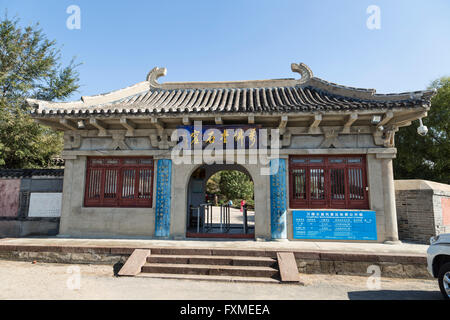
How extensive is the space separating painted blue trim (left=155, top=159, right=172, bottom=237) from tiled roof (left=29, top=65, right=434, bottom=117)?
1.76m

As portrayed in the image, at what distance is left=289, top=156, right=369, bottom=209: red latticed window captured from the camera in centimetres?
765

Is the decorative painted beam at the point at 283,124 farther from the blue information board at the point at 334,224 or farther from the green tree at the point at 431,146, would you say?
the green tree at the point at 431,146

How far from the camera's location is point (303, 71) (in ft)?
33.0

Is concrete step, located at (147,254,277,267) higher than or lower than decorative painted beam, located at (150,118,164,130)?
lower

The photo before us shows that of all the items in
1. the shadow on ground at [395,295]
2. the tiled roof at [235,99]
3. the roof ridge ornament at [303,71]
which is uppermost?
the roof ridge ornament at [303,71]

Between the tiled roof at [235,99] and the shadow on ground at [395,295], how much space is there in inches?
177

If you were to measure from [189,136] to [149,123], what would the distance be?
1410 millimetres

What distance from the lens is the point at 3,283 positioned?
198 inches

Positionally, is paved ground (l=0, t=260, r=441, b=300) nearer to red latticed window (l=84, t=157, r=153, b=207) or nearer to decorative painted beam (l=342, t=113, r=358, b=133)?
red latticed window (l=84, t=157, r=153, b=207)

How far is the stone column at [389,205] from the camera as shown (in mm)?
7188

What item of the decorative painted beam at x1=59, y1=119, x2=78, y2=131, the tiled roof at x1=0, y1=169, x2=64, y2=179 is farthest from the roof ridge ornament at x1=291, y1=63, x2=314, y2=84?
the tiled roof at x1=0, y1=169, x2=64, y2=179

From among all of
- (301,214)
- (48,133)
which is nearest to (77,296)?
(301,214)

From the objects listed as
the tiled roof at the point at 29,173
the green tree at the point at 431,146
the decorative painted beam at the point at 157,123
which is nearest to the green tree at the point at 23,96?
the tiled roof at the point at 29,173
